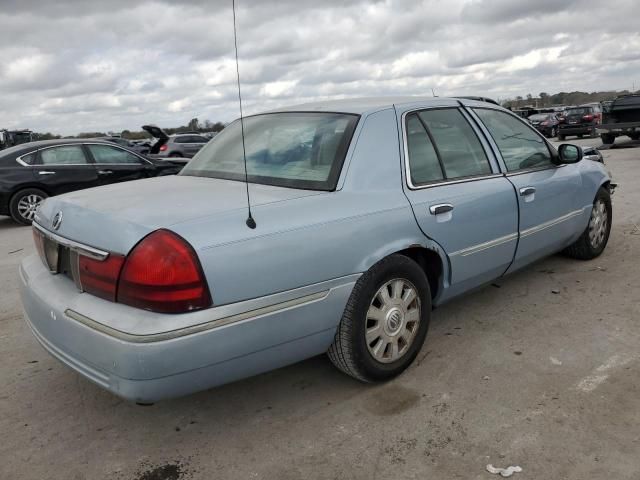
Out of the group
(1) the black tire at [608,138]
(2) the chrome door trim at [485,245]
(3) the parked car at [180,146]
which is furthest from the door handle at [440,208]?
(3) the parked car at [180,146]

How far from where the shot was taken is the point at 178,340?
224 centimetres

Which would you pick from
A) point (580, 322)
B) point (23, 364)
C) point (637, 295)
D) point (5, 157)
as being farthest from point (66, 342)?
point (5, 157)

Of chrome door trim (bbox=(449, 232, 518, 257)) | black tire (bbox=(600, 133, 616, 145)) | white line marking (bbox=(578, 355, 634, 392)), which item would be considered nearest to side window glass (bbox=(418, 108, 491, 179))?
chrome door trim (bbox=(449, 232, 518, 257))

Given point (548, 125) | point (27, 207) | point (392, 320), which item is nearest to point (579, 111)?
point (548, 125)

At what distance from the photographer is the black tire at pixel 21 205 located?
9.42 m

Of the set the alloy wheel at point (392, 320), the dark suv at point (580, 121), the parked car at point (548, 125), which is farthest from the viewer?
the parked car at point (548, 125)

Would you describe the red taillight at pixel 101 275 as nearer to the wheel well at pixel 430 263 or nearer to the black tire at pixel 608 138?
the wheel well at pixel 430 263

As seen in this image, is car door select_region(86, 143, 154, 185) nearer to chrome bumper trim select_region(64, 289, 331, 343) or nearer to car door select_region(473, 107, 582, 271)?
car door select_region(473, 107, 582, 271)

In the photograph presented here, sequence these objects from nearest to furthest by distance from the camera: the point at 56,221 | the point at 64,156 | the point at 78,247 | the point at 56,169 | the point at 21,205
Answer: the point at 78,247 → the point at 56,221 → the point at 21,205 → the point at 56,169 → the point at 64,156

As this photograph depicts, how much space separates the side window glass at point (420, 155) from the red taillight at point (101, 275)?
5.47 feet

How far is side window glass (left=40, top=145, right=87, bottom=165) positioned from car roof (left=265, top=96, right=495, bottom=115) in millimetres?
7228

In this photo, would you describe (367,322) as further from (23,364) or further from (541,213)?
(23,364)

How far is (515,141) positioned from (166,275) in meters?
2.91

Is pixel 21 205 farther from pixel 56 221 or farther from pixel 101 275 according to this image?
pixel 101 275
